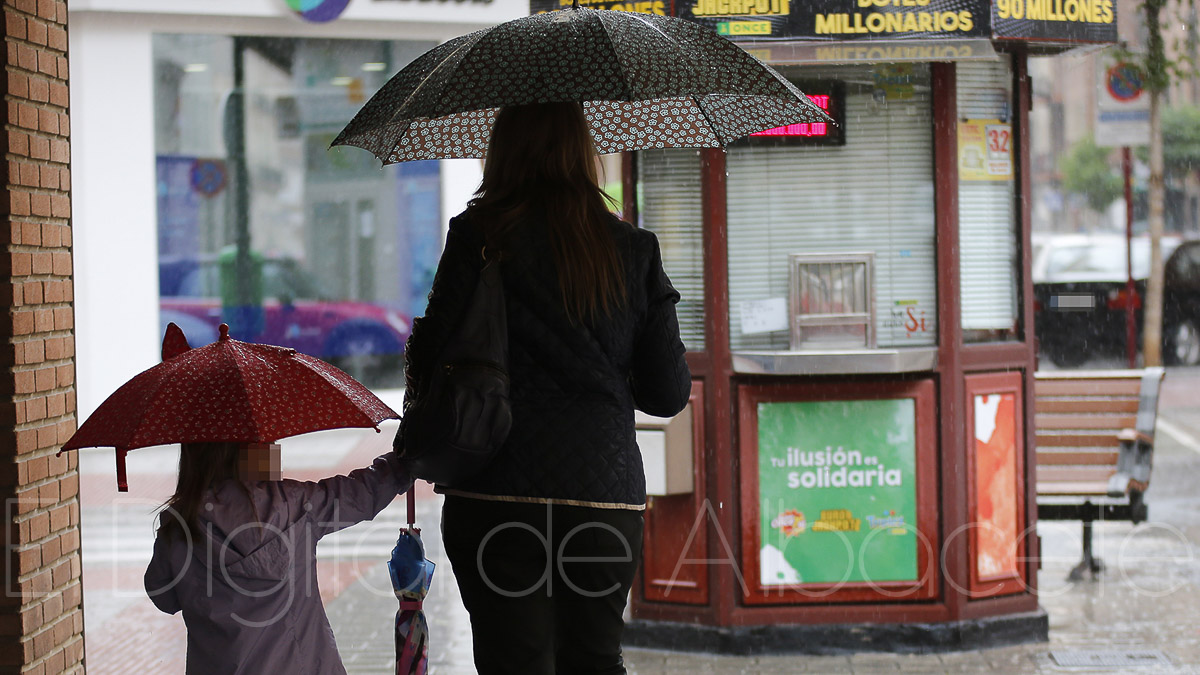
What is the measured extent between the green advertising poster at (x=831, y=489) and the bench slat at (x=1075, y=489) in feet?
3.96

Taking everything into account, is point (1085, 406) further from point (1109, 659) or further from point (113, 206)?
point (113, 206)

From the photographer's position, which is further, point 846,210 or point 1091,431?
point 1091,431

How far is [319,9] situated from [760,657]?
10357mm

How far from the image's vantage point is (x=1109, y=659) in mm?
5199

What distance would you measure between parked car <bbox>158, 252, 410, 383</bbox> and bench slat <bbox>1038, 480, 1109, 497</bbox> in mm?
8878

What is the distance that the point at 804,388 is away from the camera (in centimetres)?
539

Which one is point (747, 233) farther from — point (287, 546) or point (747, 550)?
point (287, 546)

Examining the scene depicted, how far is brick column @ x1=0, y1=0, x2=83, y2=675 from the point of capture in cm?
342

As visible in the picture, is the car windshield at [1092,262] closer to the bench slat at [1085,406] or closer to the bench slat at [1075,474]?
the bench slat at [1085,406]

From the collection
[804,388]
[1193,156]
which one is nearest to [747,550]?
[804,388]

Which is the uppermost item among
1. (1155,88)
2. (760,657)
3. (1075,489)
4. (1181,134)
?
(1181,134)

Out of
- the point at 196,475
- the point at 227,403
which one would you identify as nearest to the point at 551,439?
the point at 227,403

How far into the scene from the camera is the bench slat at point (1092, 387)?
21.5ft

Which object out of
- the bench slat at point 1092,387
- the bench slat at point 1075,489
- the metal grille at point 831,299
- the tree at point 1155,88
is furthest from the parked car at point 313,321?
the metal grille at point 831,299
